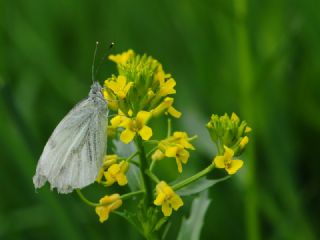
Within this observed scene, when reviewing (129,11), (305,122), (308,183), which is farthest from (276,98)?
(129,11)

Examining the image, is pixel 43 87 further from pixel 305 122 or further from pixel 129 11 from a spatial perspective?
pixel 305 122

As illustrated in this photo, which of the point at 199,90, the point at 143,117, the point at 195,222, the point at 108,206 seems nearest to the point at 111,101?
the point at 143,117

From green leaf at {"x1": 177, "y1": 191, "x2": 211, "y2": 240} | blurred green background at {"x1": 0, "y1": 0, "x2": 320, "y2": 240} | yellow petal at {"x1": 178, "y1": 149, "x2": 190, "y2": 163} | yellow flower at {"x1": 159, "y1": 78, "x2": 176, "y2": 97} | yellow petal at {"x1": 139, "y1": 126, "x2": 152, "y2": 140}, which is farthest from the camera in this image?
blurred green background at {"x1": 0, "y1": 0, "x2": 320, "y2": 240}

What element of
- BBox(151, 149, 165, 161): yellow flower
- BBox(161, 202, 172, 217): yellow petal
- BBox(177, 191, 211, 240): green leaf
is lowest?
BBox(177, 191, 211, 240): green leaf

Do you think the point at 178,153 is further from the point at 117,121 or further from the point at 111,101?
the point at 111,101

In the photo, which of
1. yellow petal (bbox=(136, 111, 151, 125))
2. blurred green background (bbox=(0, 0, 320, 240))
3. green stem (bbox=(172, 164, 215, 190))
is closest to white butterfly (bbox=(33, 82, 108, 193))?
yellow petal (bbox=(136, 111, 151, 125))

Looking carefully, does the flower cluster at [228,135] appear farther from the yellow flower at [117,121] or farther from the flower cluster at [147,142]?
the yellow flower at [117,121]

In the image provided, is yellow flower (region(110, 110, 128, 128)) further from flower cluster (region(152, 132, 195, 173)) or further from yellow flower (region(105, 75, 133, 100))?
flower cluster (region(152, 132, 195, 173))

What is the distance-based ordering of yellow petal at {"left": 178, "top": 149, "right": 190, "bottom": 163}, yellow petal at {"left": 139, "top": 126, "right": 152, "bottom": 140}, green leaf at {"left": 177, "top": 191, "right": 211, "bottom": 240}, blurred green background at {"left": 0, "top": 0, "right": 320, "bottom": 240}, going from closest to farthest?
yellow petal at {"left": 139, "top": 126, "right": 152, "bottom": 140} < yellow petal at {"left": 178, "top": 149, "right": 190, "bottom": 163} < green leaf at {"left": 177, "top": 191, "right": 211, "bottom": 240} < blurred green background at {"left": 0, "top": 0, "right": 320, "bottom": 240}
